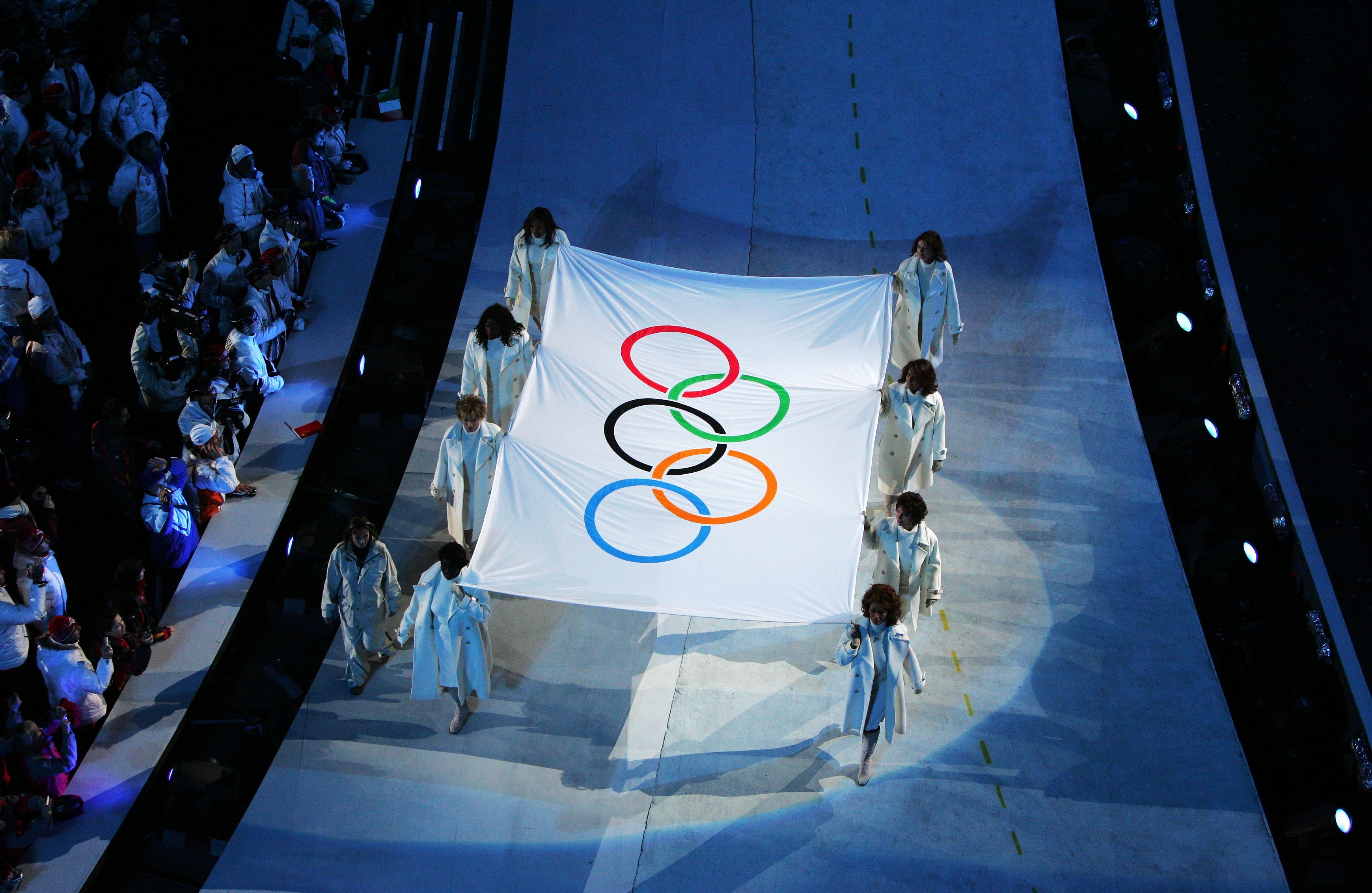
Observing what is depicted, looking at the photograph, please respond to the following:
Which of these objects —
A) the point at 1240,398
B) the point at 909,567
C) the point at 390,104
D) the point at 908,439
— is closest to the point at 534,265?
the point at 908,439

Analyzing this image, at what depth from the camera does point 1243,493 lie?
9.62m

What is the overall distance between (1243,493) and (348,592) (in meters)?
7.02

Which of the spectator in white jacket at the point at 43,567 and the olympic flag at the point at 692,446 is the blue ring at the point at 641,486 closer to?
the olympic flag at the point at 692,446

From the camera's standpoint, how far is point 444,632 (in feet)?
24.9

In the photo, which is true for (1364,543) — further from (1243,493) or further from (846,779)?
(846,779)

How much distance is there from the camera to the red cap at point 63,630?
23.9 ft

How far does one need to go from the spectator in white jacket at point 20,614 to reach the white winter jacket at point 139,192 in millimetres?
4058

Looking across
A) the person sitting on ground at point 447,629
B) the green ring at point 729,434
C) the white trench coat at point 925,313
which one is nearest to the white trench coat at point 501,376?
the green ring at point 729,434

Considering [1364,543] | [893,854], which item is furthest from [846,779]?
[1364,543]

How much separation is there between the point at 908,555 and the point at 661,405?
206 centimetres

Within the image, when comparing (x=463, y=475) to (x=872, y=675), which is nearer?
(x=872, y=675)

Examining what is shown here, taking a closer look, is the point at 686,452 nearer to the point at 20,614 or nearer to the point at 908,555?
the point at 908,555

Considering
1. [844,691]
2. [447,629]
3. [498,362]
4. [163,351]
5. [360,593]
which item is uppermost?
[498,362]

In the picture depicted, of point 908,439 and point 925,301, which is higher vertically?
point 925,301
